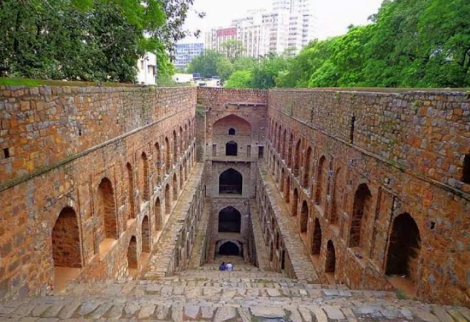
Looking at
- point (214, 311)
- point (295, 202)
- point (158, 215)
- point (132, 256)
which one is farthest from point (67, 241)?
point (295, 202)

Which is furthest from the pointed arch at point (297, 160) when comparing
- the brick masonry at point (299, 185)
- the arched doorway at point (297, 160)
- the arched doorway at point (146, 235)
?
the arched doorway at point (146, 235)

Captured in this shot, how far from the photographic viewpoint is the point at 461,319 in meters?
4.45

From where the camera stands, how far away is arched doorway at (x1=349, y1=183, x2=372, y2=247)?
26.8ft

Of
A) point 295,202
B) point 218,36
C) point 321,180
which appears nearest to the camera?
point 321,180

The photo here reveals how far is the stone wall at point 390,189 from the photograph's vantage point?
16.3 ft

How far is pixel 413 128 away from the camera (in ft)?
19.5

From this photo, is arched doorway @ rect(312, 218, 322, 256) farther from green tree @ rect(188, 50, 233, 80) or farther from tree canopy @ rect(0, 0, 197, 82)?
green tree @ rect(188, 50, 233, 80)

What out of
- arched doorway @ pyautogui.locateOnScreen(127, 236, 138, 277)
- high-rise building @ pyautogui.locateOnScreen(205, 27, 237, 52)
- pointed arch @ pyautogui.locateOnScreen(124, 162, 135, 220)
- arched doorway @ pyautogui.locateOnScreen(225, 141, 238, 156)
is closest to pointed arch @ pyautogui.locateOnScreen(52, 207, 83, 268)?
pointed arch @ pyautogui.locateOnScreen(124, 162, 135, 220)

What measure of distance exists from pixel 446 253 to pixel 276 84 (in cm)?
3181

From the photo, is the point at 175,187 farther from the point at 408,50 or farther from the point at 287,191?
the point at 408,50

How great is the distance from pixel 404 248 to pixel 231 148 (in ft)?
68.7

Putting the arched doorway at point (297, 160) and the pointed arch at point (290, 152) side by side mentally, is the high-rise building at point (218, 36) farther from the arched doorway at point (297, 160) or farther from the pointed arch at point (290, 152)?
the arched doorway at point (297, 160)

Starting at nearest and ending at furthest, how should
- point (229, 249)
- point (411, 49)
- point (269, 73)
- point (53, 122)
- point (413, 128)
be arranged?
point (53, 122)
point (413, 128)
point (411, 49)
point (229, 249)
point (269, 73)

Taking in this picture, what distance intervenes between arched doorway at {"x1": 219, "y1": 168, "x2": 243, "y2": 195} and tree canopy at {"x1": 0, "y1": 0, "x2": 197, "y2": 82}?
13958 millimetres
